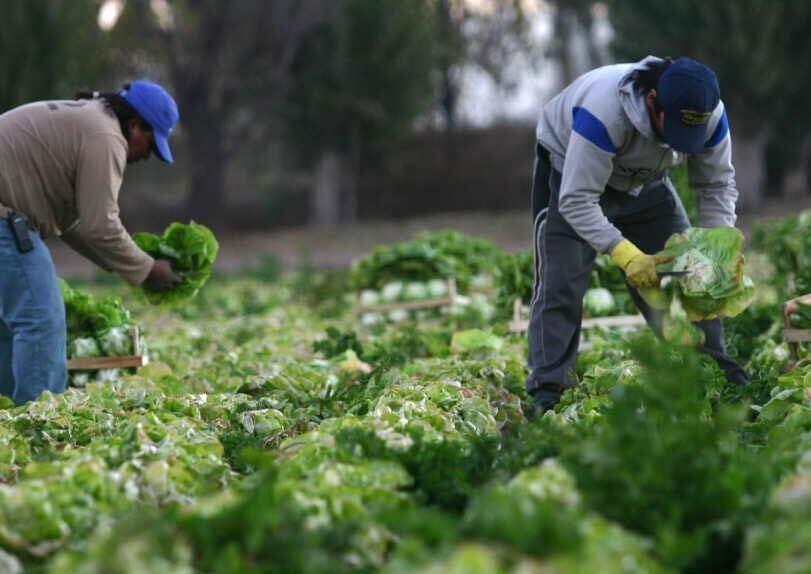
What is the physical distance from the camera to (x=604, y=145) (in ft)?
17.3

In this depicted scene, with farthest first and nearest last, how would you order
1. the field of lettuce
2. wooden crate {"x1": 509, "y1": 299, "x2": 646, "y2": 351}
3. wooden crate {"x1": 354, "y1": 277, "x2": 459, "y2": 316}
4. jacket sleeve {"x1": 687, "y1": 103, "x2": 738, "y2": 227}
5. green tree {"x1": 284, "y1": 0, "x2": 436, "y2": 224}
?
green tree {"x1": 284, "y1": 0, "x2": 436, "y2": 224}, wooden crate {"x1": 354, "y1": 277, "x2": 459, "y2": 316}, wooden crate {"x1": 509, "y1": 299, "x2": 646, "y2": 351}, jacket sleeve {"x1": 687, "y1": 103, "x2": 738, "y2": 227}, the field of lettuce

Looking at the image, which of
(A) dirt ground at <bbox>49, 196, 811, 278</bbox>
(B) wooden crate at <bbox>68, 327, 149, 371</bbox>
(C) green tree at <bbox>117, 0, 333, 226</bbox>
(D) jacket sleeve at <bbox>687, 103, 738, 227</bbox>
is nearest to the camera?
(D) jacket sleeve at <bbox>687, 103, 738, 227</bbox>

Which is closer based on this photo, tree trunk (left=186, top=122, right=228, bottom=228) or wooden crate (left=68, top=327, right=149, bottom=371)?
wooden crate (left=68, top=327, right=149, bottom=371)

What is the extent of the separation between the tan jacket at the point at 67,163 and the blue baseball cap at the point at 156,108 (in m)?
0.17

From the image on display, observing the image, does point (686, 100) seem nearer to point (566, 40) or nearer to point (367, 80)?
point (367, 80)

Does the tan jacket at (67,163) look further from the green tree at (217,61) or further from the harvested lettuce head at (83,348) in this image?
the green tree at (217,61)

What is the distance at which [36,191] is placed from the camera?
612 cm

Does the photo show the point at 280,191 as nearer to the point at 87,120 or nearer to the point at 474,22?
the point at 474,22

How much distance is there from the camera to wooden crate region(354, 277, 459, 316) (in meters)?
10.4

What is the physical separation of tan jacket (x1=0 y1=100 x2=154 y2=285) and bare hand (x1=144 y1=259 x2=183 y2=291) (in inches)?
21.9

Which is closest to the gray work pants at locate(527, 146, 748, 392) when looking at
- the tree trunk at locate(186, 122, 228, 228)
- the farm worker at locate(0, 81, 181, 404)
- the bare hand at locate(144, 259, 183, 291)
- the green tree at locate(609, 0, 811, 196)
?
the farm worker at locate(0, 81, 181, 404)

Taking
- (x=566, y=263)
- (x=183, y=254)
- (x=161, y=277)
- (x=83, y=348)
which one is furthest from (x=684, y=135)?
(x=83, y=348)

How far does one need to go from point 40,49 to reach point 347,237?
8.39 m

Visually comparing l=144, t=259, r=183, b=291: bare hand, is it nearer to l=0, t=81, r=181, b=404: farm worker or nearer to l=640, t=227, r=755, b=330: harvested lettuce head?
l=0, t=81, r=181, b=404: farm worker
